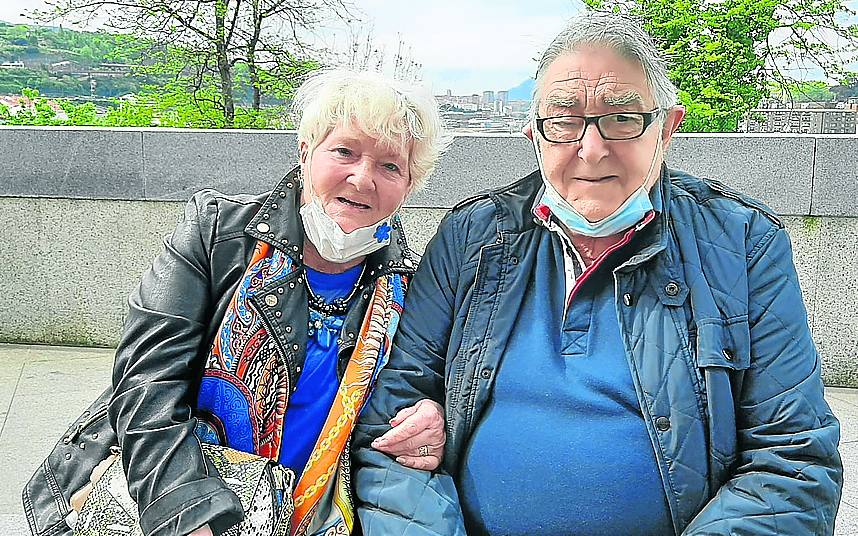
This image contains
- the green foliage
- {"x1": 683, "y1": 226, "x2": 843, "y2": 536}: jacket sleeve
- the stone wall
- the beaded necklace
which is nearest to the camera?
{"x1": 683, "y1": 226, "x2": 843, "y2": 536}: jacket sleeve

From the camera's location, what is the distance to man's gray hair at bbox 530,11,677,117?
2.32 m

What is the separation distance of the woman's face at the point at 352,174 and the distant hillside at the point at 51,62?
4.70 metres

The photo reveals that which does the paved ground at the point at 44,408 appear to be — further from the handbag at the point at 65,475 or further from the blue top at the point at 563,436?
the blue top at the point at 563,436

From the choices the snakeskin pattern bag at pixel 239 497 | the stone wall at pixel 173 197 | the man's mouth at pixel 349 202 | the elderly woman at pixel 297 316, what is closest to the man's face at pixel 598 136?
the elderly woman at pixel 297 316

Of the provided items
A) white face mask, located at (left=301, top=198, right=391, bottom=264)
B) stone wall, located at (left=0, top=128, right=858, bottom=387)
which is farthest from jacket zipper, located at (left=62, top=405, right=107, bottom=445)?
stone wall, located at (left=0, top=128, right=858, bottom=387)

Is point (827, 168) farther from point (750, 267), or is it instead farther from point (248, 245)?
point (248, 245)

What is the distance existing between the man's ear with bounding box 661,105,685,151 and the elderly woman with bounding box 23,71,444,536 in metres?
0.60

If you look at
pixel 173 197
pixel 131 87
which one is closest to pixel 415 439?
pixel 173 197

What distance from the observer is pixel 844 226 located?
5000 millimetres

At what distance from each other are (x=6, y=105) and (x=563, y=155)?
5.22 meters

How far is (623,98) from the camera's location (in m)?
2.32

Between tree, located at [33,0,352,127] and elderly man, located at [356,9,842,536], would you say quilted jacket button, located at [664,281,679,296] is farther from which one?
tree, located at [33,0,352,127]

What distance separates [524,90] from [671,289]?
27.1 inches

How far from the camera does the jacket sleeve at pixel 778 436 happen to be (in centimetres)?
211
